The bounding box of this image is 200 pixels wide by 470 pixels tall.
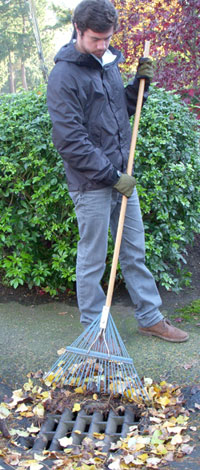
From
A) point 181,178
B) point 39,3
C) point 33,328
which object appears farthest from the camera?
point 39,3

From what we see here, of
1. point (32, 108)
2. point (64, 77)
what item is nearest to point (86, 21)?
point (64, 77)

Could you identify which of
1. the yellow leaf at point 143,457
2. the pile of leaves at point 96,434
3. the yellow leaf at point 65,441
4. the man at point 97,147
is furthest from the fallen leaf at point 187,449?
the man at point 97,147

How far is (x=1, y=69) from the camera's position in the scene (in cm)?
3584

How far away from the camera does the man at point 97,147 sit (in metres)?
2.84

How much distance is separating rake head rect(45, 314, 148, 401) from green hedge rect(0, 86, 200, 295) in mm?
1084

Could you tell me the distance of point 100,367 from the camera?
2.93m

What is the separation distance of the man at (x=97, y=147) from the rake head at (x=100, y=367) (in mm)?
340

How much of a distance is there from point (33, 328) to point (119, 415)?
1275 mm

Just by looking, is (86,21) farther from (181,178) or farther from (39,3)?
(39,3)

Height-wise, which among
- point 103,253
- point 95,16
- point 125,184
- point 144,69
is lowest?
point 103,253

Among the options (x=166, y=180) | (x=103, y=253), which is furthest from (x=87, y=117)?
(x=166, y=180)

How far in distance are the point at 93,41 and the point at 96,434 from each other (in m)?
2.15

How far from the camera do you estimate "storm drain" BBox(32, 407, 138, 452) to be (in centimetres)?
259

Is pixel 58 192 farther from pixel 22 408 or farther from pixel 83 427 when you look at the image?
pixel 83 427
